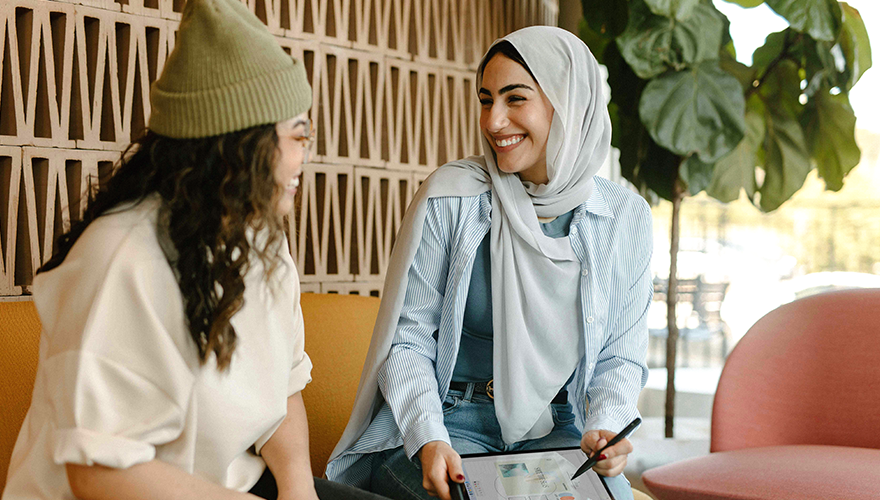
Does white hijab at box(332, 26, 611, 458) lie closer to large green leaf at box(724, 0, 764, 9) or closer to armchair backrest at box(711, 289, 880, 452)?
armchair backrest at box(711, 289, 880, 452)

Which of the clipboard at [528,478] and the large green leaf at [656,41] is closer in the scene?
the clipboard at [528,478]

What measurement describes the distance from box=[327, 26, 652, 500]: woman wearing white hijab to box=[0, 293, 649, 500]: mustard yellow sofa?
371 mm

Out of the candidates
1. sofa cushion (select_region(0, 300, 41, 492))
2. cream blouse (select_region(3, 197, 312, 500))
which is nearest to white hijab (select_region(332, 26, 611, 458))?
cream blouse (select_region(3, 197, 312, 500))

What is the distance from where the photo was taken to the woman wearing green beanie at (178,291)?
0.94 metres

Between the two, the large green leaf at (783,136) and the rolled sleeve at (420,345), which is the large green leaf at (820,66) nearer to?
the large green leaf at (783,136)

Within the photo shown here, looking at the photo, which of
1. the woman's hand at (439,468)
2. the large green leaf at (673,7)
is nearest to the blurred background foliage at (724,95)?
the large green leaf at (673,7)

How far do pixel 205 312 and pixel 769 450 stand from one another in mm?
1639

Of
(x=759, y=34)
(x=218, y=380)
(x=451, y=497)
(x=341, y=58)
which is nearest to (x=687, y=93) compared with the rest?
(x=759, y=34)

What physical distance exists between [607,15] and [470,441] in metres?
2.00

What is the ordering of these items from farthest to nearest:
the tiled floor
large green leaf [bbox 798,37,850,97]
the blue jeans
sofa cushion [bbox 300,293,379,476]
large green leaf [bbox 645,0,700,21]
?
the tiled floor
large green leaf [bbox 798,37,850,97]
large green leaf [bbox 645,0,700,21]
sofa cushion [bbox 300,293,379,476]
the blue jeans

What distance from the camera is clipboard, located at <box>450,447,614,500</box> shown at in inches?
50.1

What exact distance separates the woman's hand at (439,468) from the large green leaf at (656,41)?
1963 mm

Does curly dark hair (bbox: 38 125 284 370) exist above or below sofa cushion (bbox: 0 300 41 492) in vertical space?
above

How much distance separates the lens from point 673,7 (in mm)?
2734
